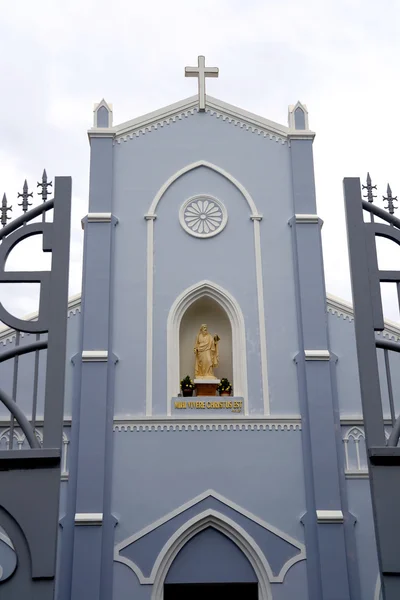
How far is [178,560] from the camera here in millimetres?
11812

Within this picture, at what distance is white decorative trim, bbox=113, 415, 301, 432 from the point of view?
12.3 metres

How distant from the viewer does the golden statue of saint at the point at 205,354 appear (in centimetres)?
1299

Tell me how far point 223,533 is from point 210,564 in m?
0.49

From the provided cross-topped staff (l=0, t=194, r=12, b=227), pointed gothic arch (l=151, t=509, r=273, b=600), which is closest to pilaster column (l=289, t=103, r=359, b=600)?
pointed gothic arch (l=151, t=509, r=273, b=600)

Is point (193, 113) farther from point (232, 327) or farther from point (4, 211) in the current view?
point (4, 211)

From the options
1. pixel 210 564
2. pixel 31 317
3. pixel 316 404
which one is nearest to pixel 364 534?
pixel 316 404

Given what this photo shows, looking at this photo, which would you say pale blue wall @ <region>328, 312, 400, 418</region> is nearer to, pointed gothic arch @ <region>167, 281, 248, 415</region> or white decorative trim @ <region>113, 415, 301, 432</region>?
white decorative trim @ <region>113, 415, 301, 432</region>

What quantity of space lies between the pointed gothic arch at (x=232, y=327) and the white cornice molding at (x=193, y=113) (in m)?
3.14

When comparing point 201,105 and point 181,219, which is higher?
point 201,105

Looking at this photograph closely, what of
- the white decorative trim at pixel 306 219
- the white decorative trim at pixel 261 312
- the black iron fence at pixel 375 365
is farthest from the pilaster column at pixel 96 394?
the black iron fence at pixel 375 365

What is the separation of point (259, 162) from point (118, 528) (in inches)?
265

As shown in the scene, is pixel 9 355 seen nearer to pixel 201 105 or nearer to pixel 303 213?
pixel 303 213

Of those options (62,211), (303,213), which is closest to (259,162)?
(303,213)

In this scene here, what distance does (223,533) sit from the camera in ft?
39.1
